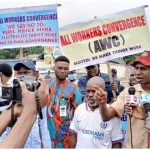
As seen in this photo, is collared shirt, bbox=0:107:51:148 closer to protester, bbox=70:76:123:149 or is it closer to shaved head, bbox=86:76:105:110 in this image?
protester, bbox=70:76:123:149

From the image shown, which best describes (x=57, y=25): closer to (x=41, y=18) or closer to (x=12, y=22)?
(x=41, y=18)

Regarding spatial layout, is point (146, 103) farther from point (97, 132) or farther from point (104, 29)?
point (104, 29)

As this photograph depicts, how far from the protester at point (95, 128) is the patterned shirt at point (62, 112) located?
0.92m

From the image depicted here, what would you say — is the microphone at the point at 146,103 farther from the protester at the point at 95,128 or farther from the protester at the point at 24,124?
the protester at the point at 24,124

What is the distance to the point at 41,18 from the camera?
5566mm

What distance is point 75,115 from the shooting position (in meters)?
3.62

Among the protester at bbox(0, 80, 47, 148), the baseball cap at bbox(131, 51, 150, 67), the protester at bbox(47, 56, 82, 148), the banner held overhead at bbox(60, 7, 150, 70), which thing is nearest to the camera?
the protester at bbox(0, 80, 47, 148)

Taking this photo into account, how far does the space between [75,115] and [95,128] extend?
0.29m

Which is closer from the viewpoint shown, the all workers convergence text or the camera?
the camera

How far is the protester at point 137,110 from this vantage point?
9.81 feet

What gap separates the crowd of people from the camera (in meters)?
2.12

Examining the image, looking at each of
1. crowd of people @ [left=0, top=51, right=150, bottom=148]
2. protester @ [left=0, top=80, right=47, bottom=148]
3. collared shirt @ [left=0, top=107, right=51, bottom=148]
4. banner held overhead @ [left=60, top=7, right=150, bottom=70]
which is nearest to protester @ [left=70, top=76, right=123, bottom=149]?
crowd of people @ [left=0, top=51, right=150, bottom=148]

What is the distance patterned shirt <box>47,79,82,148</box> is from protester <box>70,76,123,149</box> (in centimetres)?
92

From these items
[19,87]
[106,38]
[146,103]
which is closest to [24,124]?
[19,87]
